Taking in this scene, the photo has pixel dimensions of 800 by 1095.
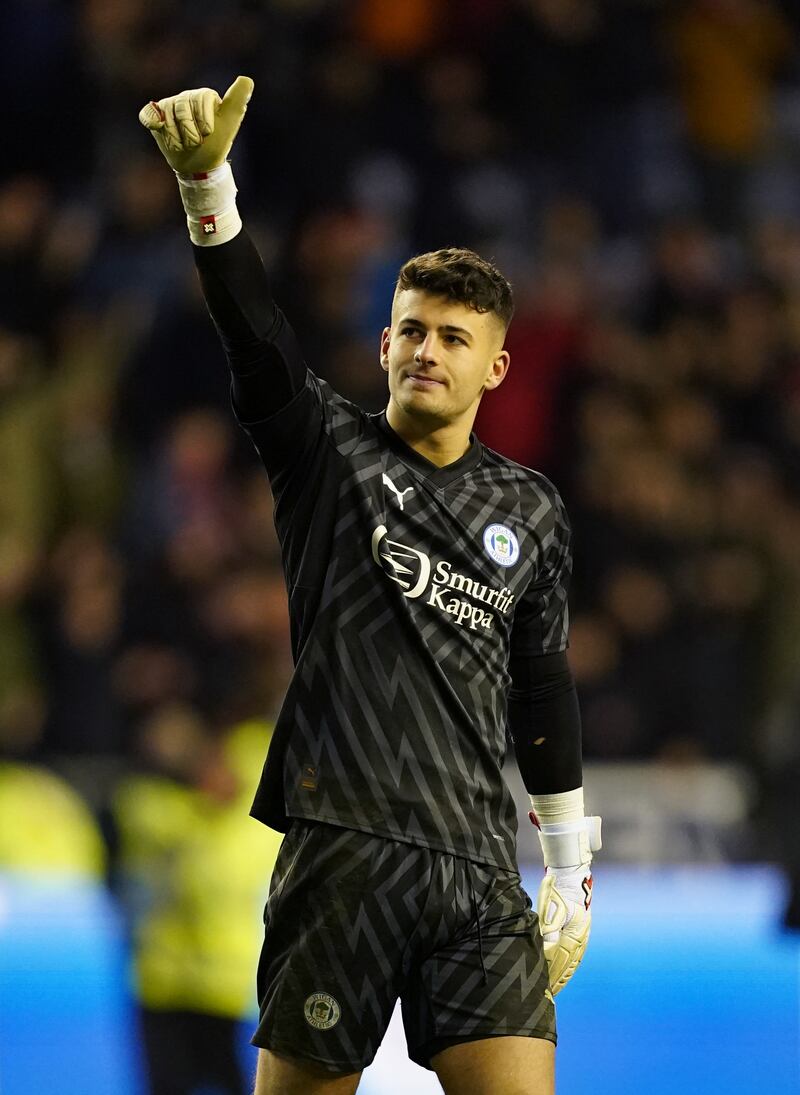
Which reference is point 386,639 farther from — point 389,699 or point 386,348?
point 386,348

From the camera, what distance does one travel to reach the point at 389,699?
9.58ft

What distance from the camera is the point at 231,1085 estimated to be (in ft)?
17.5

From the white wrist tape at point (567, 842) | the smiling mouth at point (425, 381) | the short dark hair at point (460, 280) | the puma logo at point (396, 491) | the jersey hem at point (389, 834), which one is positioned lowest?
the jersey hem at point (389, 834)

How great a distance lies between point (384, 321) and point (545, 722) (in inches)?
166

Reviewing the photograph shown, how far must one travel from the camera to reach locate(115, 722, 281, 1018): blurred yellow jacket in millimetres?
5352

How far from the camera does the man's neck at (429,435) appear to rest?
3115 mm

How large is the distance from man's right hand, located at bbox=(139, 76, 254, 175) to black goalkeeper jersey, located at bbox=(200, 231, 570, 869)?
295 mm

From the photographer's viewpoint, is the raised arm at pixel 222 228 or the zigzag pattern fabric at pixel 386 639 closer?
the raised arm at pixel 222 228

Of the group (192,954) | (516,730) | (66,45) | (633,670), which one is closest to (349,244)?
(66,45)

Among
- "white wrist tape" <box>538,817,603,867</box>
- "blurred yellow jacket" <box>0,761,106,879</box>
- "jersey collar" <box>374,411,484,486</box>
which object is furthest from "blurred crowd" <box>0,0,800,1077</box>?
"jersey collar" <box>374,411,484,486</box>

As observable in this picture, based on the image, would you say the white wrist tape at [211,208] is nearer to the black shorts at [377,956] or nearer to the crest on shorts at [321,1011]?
the black shorts at [377,956]

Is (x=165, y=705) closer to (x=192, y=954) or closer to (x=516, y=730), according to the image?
(x=192, y=954)

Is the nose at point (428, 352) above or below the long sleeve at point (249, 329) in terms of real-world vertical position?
above

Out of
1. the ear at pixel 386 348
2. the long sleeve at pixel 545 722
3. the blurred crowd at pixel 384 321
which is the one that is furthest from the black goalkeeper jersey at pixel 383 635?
the blurred crowd at pixel 384 321
